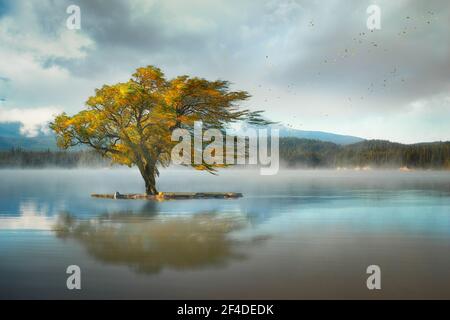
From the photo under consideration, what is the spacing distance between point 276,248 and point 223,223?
7022 mm

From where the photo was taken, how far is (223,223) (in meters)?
22.4

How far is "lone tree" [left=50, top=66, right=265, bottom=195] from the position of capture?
38.4 m

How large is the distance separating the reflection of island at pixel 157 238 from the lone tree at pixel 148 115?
46.8 ft

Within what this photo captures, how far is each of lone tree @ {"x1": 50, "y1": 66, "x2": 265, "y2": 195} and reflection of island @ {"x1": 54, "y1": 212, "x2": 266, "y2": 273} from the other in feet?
46.8
